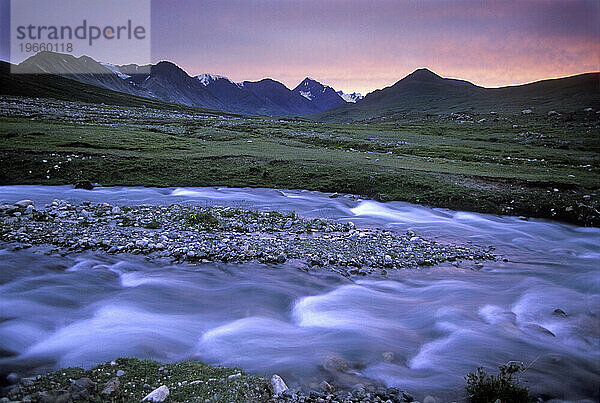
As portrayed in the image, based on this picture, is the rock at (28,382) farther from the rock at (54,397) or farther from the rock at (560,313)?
the rock at (560,313)

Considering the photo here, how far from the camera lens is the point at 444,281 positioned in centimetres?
1084

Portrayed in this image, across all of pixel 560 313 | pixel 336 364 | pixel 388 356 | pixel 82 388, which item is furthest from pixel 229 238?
pixel 560 313

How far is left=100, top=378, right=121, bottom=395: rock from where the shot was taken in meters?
4.97

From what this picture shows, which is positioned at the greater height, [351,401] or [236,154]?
[236,154]

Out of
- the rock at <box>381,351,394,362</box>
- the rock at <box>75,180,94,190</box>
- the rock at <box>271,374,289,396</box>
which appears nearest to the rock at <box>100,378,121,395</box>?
the rock at <box>271,374,289,396</box>

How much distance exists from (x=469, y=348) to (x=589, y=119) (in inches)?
4210

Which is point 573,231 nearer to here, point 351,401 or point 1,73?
point 351,401

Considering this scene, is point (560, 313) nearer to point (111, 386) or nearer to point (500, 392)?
point (500, 392)

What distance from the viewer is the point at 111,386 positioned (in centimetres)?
509

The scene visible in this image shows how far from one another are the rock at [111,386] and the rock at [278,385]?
7.51ft

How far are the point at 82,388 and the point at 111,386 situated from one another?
1.18 ft

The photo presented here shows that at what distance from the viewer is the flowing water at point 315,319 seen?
6742mm

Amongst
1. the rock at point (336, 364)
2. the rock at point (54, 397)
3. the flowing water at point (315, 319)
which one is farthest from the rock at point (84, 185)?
the rock at point (336, 364)

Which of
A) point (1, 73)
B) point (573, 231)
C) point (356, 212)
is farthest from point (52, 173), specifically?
point (1, 73)
